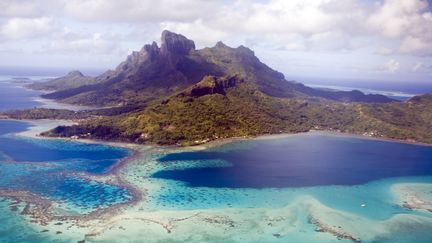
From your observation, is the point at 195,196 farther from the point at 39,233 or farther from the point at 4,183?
the point at 4,183

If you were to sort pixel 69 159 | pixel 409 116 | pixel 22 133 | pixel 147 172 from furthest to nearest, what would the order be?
1. pixel 409 116
2. pixel 22 133
3. pixel 69 159
4. pixel 147 172

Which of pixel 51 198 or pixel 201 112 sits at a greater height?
pixel 201 112

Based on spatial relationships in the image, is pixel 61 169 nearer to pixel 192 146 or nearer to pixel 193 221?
pixel 192 146

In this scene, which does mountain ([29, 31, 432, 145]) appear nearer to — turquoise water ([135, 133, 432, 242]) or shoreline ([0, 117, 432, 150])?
shoreline ([0, 117, 432, 150])

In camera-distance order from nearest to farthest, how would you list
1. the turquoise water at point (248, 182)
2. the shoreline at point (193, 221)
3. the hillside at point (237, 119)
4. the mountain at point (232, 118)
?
the shoreline at point (193, 221), the turquoise water at point (248, 182), the hillside at point (237, 119), the mountain at point (232, 118)

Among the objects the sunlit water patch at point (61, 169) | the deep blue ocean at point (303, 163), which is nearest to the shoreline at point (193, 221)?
the sunlit water patch at point (61, 169)

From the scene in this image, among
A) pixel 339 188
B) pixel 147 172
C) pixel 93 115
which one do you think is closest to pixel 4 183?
pixel 147 172

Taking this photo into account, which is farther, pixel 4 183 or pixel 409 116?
pixel 409 116

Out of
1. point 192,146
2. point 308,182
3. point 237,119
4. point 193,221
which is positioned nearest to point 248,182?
point 308,182

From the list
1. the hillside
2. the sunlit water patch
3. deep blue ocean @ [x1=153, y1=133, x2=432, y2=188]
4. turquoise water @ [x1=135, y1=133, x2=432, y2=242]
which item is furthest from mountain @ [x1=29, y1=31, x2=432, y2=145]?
the sunlit water patch

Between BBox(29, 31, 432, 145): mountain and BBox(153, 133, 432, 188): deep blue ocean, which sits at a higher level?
BBox(29, 31, 432, 145): mountain

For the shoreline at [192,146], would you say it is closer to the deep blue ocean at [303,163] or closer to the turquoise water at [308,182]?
the deep blue ocean at [303,163]
